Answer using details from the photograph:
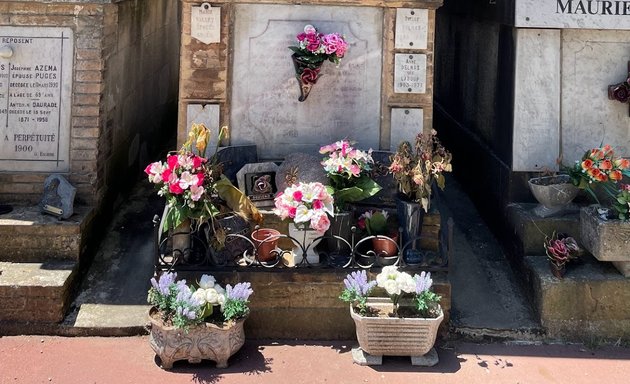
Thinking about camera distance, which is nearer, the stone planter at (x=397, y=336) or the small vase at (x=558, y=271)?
the stone planter at (x=397, y=336)

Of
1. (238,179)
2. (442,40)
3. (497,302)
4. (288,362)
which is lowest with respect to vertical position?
(288,362)

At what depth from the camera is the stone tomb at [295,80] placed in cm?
636

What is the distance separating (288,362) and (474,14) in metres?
5.03

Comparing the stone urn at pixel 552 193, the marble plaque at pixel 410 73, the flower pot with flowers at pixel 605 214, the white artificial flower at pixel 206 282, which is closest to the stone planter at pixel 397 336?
the white artificial flower at pixel 206 282

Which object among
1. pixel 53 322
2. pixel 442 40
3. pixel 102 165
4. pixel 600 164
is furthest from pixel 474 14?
pixel 53 322

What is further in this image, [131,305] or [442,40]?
[442,40]

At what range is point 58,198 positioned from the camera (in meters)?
6.03

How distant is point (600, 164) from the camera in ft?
19.5

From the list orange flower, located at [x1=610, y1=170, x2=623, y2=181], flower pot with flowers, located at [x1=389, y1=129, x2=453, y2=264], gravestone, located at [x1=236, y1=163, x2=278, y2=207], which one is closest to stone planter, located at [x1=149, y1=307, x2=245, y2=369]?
gravestone, located at [x1=236, y1=163, x2=278, y2=207]

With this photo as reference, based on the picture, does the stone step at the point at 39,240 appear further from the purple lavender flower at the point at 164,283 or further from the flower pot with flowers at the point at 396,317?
the flower pot with flowers at the point at 396,317

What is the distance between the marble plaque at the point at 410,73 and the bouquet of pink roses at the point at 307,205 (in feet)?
5.42

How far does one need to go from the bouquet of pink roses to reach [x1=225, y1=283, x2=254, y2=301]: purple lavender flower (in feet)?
1.99

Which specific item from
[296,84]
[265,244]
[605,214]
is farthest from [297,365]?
[605,214]

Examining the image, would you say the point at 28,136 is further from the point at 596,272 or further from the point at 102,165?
the point at 596,272
